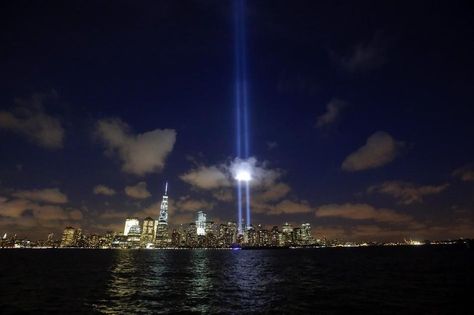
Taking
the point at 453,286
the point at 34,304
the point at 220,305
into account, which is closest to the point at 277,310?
the point at 220,305

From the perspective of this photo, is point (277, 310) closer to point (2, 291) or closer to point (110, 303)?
point (110, 303)

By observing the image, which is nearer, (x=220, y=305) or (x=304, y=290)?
(x=220, y=305)

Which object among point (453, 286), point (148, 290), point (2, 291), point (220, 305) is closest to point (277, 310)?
point (220, 305)

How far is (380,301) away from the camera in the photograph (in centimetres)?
4219

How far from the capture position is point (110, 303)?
40344 mm

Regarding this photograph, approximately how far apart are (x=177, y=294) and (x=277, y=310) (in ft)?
62.5

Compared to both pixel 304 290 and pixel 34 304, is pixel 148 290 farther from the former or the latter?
pixel 304 290

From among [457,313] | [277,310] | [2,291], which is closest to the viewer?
[457,313]

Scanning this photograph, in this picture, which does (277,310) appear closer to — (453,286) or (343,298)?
(343,298)

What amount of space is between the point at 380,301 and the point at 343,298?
487 centimetres

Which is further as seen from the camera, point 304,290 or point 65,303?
point 304,290

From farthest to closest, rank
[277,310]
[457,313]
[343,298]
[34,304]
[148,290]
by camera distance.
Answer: [148,290] → [343,298] → [34,304] → [277,310] → [457,313]

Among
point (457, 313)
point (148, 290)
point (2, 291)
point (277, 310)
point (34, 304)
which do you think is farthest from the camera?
point (148, 290)

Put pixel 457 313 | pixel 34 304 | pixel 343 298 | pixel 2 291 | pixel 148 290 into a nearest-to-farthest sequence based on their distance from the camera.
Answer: pixel 457 313 → pixel 34 304 → pixel 343 298 → pixel 2 291 → pixel 148 290
